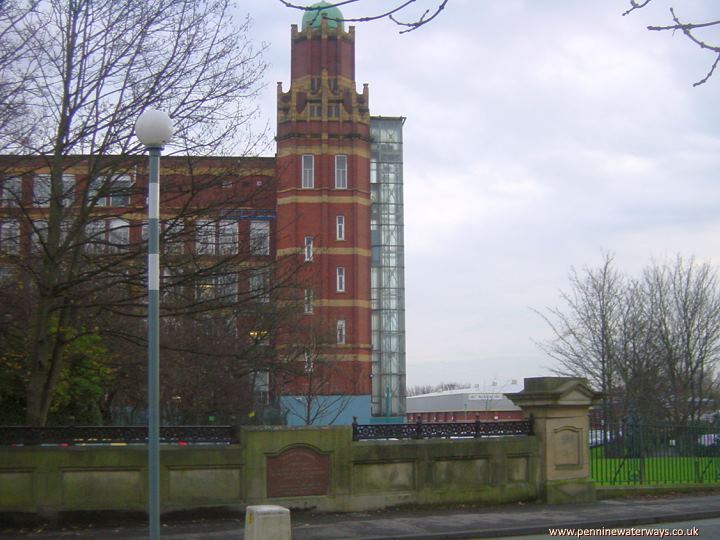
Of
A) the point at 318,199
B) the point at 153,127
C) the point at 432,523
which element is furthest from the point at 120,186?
the point at 318,199

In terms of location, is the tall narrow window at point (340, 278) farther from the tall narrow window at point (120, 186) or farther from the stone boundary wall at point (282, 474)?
the tall narrow window at point (120, 186)

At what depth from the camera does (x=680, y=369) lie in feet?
119

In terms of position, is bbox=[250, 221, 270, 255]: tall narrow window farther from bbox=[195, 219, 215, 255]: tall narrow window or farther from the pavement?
Result: the pavement

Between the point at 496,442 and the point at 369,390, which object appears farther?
the point at 369,390

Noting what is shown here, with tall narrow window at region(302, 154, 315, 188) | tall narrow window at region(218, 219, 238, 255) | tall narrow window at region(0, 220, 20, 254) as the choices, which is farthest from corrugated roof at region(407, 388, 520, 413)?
tall narrow window at region(0, 220, 20, 254)

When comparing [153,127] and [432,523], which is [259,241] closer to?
[432,523]

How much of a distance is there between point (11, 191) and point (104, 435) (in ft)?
14.0

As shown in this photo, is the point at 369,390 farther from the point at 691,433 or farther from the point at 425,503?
the point at 425,503

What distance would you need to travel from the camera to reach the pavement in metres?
13.4

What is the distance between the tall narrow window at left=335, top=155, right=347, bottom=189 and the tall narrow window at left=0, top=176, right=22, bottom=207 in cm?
4128

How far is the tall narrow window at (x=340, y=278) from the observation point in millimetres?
56881

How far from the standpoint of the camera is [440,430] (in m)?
16.9

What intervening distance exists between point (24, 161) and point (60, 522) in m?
6.01

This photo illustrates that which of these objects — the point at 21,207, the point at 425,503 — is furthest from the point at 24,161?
the point at 425,503
